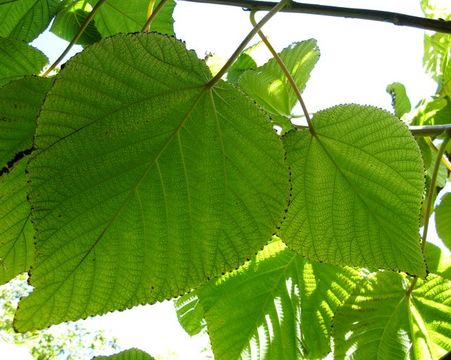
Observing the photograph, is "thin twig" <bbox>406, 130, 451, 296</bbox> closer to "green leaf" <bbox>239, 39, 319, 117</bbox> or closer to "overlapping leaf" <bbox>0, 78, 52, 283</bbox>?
"green leaf" <bbox>239, 39, 319, 117</bbox>

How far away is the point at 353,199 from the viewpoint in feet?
2.05

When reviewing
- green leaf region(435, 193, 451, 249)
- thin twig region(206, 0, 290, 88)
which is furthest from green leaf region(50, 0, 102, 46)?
green leaf region(435, 193, 451, 249)

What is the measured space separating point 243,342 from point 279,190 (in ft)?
1.07

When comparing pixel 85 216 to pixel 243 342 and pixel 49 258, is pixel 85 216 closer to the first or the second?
pixel 49 258

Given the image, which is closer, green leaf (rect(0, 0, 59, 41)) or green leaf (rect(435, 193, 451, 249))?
green leaf (rect(0, 0, 59, 41))

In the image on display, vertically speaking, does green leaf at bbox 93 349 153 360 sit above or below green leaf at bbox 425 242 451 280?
below

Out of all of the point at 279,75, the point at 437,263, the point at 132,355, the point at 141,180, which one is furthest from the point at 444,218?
the point at 141,180

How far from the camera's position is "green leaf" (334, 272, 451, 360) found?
784 millimetres

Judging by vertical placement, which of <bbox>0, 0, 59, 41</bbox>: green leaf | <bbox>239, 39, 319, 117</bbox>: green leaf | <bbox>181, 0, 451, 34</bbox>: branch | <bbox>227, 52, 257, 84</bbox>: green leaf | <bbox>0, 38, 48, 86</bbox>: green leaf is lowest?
<bbox>181, 0, 451, 34</bbox>: branch

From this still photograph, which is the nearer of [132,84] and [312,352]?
[132,84]

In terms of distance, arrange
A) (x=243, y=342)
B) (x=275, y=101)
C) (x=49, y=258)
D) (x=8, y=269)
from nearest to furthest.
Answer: (x=49, y=258), (x=8, y=269), (x=243, y=342), (x=275, y=101)

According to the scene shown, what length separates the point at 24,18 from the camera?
2.79ft

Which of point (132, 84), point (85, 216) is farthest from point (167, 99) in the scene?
point (85, 216)

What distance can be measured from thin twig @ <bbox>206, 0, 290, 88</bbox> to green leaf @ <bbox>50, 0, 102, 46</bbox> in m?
0.44
